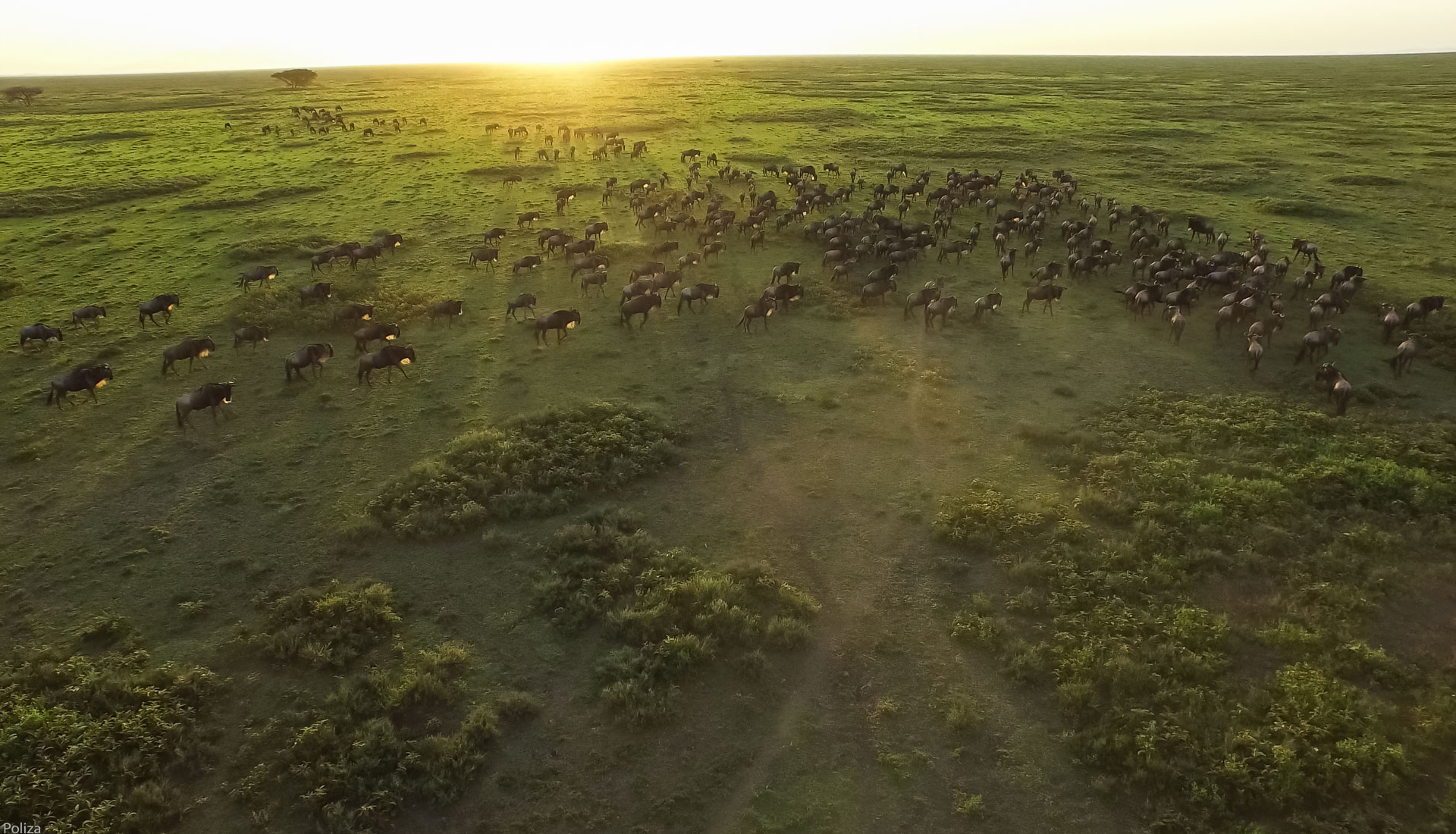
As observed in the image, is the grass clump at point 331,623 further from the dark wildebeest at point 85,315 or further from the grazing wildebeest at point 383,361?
the dark wildebeest at point 85,315

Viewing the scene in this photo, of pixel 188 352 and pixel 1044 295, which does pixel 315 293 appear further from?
pixel 1044 295

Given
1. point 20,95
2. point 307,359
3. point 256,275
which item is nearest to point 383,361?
point 307,359

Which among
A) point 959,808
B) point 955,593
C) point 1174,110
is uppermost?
point 1174,110

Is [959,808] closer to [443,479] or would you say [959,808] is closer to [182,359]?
[443,479]

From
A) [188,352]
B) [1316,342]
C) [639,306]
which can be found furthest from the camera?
[639,306]

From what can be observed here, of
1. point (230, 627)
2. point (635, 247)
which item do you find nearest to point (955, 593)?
point (230, 627)

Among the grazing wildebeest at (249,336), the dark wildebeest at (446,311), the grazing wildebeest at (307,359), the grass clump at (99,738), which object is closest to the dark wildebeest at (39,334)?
the grazing wildebeest at (249,336)

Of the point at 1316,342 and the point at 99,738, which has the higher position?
the point at 1316,342
